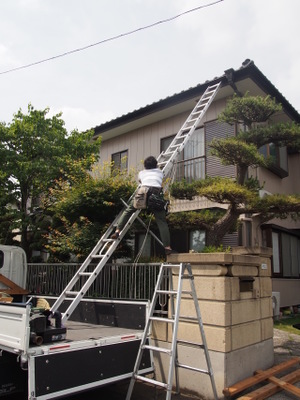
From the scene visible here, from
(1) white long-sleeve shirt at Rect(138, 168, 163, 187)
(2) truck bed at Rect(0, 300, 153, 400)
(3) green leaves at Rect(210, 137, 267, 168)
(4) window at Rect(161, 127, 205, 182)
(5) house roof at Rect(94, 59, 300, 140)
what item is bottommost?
(2) truck bed at Rect(0, 300, 153, 400)

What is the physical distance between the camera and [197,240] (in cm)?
1065

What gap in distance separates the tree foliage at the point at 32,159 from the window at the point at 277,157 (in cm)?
546

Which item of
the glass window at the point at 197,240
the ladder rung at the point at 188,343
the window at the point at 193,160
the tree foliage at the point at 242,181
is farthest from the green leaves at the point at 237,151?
the glass window at the point at 197,240

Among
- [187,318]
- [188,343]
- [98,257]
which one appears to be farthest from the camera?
[98,257]

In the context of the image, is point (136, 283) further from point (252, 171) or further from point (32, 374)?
point (252, 171)

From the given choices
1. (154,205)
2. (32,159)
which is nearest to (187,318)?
(154,205)

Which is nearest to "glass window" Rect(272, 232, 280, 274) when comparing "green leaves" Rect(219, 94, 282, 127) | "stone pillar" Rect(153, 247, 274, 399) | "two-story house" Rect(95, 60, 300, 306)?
"two-story house" Rect(95, 60, 300, 306)

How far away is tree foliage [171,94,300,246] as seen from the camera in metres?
6.52

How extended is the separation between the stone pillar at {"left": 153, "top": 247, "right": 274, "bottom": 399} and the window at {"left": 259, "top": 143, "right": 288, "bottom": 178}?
6.35 metres

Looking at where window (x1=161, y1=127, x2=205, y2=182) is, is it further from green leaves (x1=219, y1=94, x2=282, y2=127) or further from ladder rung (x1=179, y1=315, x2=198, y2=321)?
ladder rung (x1=179, y1=315, x2=198, y2=321)

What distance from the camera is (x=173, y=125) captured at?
12062 millimetres

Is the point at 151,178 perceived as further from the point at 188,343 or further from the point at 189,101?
the point at 189,101

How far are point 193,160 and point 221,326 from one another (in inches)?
275

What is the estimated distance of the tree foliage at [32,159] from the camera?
1020 cm
